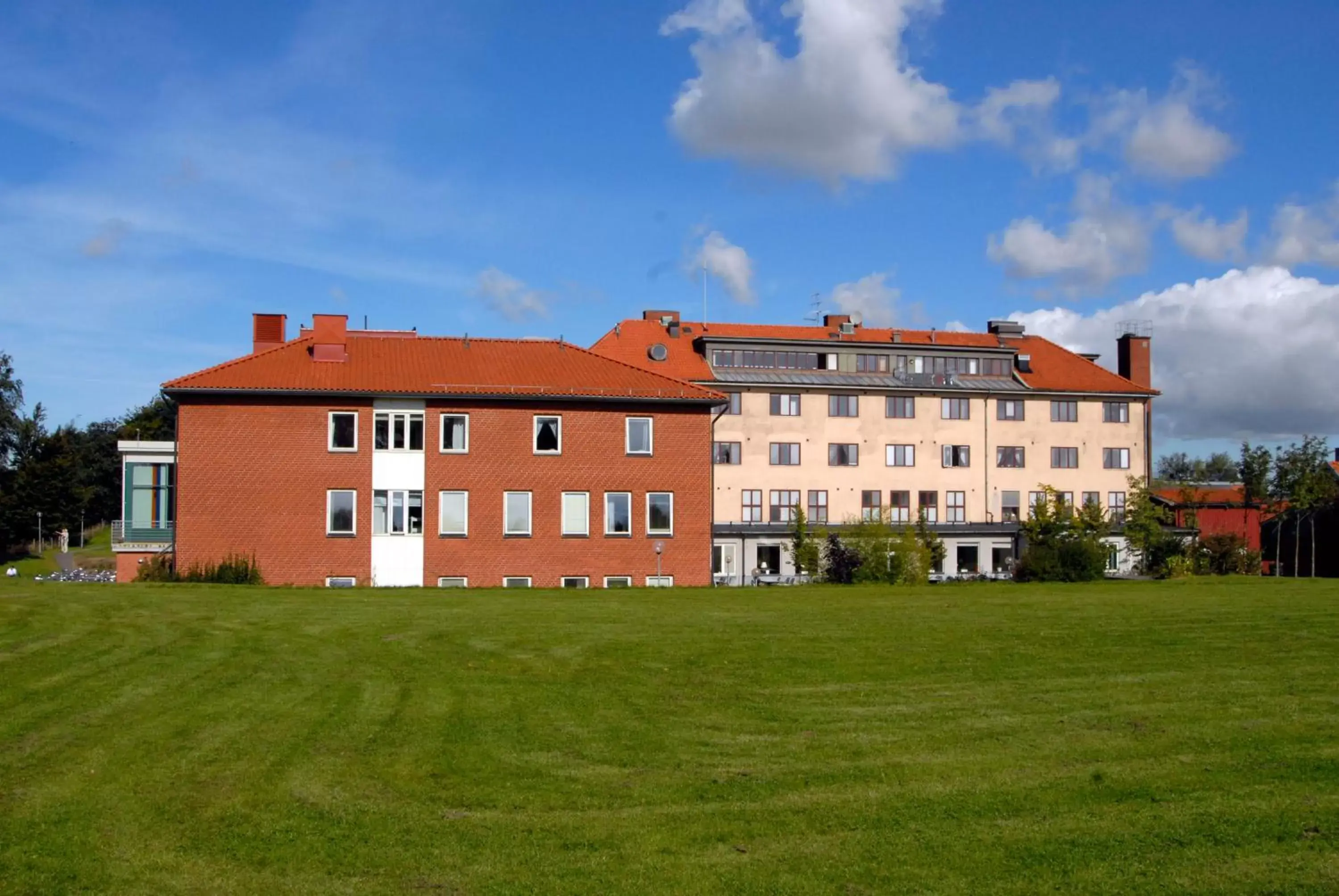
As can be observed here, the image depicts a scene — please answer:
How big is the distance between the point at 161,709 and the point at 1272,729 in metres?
10.8

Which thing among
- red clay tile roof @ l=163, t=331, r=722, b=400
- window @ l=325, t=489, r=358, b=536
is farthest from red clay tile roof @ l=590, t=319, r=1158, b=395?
window @ l=325, t=489, r=358, b=536

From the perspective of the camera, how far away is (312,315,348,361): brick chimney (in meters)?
40.0

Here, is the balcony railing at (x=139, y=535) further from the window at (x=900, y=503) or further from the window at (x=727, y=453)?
the window at (x=900, y=503)

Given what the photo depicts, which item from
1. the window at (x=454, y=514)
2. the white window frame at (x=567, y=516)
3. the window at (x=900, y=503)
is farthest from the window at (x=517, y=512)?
the window at (x=900, y=503)

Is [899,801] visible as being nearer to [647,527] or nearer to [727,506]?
[647,527]

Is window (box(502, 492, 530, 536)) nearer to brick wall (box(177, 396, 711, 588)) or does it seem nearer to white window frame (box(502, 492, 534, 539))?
white window frame (box(502, 492, 534, 539))

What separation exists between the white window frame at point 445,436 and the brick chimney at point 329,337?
4.43m

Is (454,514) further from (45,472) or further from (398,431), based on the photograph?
(45,472)

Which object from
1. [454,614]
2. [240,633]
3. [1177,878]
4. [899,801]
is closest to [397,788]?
[899,801]

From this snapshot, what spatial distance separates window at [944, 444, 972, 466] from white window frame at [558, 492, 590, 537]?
3072 cm

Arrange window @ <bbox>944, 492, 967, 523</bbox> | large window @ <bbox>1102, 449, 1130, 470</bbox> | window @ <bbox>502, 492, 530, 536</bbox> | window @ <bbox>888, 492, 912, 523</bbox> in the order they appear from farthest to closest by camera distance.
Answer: large window @ <bbox>1102, 449, 1130, 470</bbox>
window @ <bbox>944, 492, 967, 523</bbox>
window @ <bbox>888, 492, 912, 523</bbox>
window @ <bbox>502, 492, 530, 536</bbox>

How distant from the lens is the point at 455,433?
127 ft

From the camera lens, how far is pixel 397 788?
375 inches

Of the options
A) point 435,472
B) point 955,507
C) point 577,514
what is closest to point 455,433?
point 435,472
